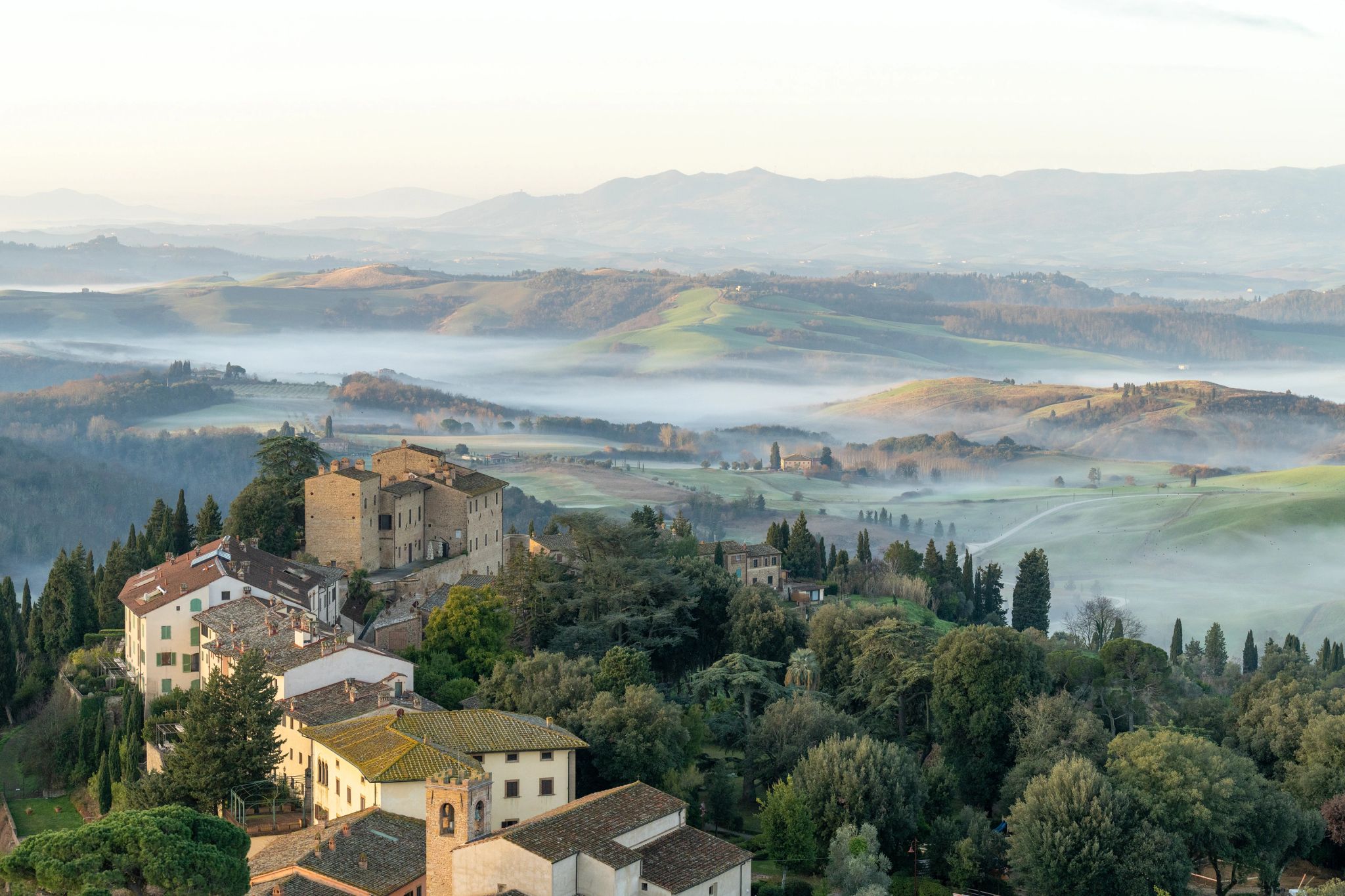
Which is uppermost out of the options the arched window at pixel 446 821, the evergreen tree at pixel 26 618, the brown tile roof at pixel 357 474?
the brown tile roof at pixel 357 474

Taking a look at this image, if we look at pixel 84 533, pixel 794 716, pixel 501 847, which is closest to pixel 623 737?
pixel 794 716

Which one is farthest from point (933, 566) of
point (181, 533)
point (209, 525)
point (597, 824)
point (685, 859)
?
point (597, 824)

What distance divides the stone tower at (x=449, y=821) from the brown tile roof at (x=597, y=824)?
0.64 m

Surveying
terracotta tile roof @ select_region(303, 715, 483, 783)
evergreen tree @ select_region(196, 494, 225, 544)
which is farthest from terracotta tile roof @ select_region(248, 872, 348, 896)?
evergreen tree @ select_region(196, 494, 225, 544)

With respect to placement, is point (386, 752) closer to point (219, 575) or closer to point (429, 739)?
point (429, 739)

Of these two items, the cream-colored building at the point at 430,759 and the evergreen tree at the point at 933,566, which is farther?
the evergreen tree at the point at 933,566

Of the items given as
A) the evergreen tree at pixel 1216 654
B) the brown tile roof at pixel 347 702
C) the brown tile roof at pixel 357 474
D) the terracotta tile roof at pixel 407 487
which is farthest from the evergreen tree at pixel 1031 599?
the brown tile roof at pixel 347 702

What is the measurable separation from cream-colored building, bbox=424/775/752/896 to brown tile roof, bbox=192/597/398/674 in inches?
463

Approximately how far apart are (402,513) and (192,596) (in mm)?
12281

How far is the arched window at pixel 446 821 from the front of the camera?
37.0 m

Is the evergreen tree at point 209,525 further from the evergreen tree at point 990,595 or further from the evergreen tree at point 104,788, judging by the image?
the evergreen tree at point 990,595

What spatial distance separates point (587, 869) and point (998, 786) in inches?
919

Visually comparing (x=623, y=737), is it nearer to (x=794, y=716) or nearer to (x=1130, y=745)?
(x=794, y=716)

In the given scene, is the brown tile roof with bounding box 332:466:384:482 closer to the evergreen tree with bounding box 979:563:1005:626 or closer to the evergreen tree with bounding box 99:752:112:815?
the evergreen tree with bounding box 99:752:112:815
